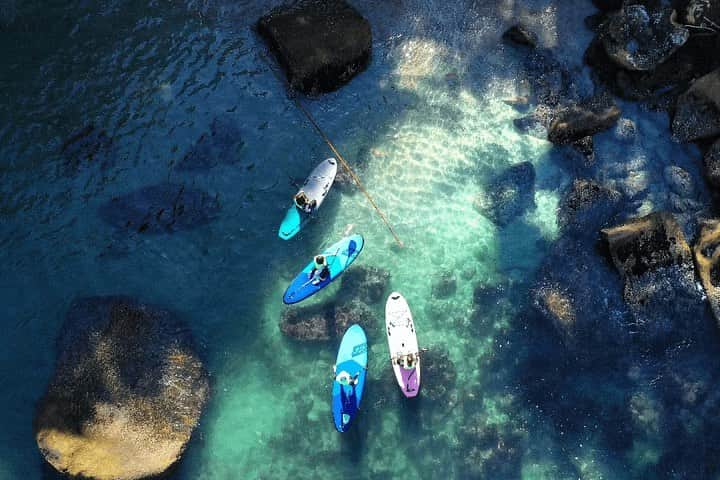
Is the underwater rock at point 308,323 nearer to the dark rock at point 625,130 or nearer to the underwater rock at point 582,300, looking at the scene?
the underwater rock at point 582,300

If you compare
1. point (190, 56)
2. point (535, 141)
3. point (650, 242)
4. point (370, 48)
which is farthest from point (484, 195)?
point (190, 56)

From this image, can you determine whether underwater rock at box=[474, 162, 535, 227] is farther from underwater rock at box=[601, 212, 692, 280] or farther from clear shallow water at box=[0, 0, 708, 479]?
underwater rock at box=[601, 212, 692, 280]

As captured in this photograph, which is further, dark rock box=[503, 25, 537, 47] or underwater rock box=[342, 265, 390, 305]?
dark rock box=[503, 25, 537, 47]

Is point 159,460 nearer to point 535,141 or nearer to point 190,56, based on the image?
point 190,56

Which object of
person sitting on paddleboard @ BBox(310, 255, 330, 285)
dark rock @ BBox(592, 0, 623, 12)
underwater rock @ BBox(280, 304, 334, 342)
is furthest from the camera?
dark rock @ BBox(592, 0, 623, 12)

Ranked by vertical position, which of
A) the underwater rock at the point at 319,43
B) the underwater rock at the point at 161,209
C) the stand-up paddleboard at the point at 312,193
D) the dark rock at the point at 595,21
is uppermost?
the underwater rock at the point at 319,43

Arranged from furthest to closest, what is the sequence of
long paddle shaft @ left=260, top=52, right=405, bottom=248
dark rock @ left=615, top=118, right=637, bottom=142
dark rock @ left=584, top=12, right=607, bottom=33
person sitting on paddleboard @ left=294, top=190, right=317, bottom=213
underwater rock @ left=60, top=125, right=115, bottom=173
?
1. dark rock @ left=584, top=12, right=607, bottom=33
2. dark rock @ left=615, top=118, right=637, bottom=142
3. long paddle shaft @ left=260, top=52, right=405, bottom=248
4. underwater rock @ left=60, top=125, right=115, bottom=173
5. person sitting on paddleboard @ left=294, top=190, right=317, bottom=213

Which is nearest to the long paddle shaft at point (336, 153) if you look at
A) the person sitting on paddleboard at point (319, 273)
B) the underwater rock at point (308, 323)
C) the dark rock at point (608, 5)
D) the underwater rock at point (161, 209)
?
the person sitting on paddleboard at point (319, 273)

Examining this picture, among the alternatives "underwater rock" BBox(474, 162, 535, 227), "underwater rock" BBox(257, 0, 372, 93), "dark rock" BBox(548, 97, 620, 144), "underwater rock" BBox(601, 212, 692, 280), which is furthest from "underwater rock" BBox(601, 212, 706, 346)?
"underwater rock" BBox(257, 0, 372, 93)
